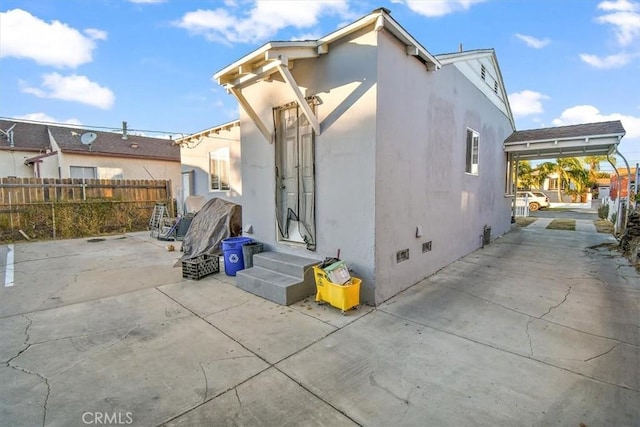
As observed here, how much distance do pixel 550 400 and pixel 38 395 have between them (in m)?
3.82

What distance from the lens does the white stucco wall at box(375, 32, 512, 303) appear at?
4.07 metres

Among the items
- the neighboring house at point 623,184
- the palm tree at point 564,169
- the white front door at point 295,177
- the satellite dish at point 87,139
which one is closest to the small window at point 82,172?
the satellite dish at point 87,139

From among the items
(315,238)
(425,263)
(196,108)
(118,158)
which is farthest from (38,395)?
(196,108)

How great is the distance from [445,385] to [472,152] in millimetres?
6314

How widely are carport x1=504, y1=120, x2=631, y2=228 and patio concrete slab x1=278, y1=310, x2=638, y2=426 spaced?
8.66 meters

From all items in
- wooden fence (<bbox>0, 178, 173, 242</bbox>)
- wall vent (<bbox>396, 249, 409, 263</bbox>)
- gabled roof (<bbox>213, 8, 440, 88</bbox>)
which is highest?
gabled roof (<bbox>213, 8, 440, 88</bbox>)

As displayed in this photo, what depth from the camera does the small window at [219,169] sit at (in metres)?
10.7

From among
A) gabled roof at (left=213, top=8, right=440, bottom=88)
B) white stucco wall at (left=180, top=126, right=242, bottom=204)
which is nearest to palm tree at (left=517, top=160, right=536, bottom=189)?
white stucco wall at (left=180, top=126, right=242, bottom=204)

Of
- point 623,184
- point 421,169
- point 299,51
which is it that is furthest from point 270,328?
point 623,184

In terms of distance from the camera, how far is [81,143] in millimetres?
14188

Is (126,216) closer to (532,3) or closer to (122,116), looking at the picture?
(122,116)

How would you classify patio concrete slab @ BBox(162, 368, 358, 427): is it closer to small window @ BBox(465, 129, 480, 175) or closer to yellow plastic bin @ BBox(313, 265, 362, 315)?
yellow plastic bin @ BBox(313, 265, 362, 315)

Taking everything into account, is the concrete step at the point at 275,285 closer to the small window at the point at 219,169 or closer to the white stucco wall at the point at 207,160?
the white stucco wall at the point at 207,160

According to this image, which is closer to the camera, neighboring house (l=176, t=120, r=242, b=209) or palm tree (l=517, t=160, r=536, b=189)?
neighboring house (l=176, t=120, r=242, b=209)
